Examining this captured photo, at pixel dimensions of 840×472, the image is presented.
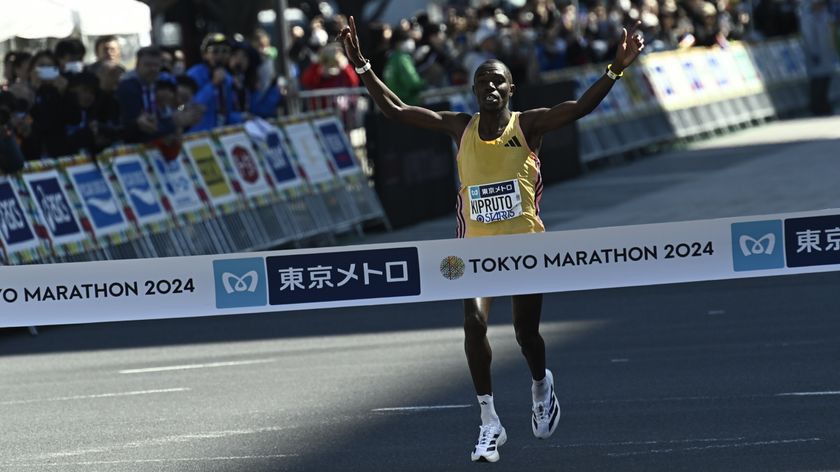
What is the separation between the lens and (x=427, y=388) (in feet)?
37.1

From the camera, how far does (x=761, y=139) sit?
31.2 meters

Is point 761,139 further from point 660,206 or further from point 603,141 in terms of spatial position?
point 660,206

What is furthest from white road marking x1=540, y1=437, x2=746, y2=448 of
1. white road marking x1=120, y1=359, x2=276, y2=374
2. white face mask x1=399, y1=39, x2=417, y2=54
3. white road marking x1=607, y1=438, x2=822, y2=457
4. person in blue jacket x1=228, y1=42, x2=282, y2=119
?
white face mask x1=399, y1=39, x2=417, y2=54

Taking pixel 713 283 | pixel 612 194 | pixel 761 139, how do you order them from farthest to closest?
pixel 761 139 → pixel 612 194 → pixel 713 283

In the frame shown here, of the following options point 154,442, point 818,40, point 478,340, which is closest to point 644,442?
point 478,340

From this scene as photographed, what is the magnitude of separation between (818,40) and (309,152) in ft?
52.6

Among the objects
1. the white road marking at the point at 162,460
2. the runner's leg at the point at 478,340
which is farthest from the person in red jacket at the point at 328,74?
the runner's leg at the point at 478,340

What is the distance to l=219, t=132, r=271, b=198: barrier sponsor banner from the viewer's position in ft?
62.8

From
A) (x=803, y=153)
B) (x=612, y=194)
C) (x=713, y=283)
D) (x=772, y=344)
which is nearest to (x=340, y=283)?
(x=772, y=344)

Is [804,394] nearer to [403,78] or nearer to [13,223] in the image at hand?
[13,223]

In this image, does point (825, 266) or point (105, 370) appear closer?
point (825, 266)

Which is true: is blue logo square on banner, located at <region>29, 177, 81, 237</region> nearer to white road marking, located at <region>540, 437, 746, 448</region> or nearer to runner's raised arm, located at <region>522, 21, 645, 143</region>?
white road marking, located at <region>540, 437, 746, 448</region>

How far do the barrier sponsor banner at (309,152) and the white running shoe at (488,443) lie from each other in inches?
460

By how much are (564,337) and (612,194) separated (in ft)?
34.8
